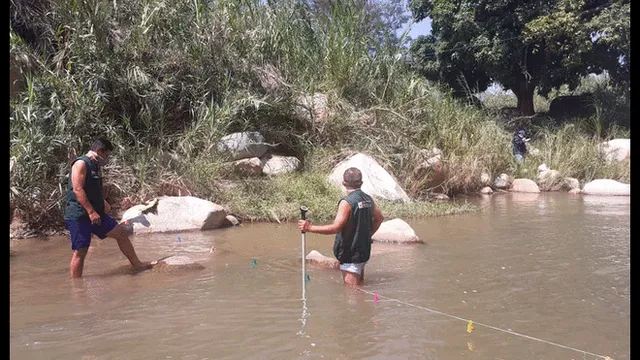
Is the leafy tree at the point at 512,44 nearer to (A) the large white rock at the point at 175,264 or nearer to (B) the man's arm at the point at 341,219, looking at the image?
(B) the man's arm at the point at 341,219

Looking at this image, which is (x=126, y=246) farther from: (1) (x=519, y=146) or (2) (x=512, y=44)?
(2) (x=512, y=44)

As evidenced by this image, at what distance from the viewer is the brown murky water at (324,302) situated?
3613 millimetres

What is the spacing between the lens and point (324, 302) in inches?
183

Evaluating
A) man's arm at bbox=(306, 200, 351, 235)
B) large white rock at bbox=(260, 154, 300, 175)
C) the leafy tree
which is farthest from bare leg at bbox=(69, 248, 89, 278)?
the leafy tree

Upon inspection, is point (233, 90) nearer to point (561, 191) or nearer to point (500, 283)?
point (500, 283)

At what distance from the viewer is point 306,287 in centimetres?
514

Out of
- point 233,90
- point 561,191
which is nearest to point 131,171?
point 233,90

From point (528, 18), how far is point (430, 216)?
930 cm

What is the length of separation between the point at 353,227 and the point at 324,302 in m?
0.72

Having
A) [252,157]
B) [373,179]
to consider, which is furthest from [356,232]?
[252,157]

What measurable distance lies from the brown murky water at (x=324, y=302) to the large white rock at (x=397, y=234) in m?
0.23

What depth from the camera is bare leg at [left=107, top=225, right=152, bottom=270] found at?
18.1 feet

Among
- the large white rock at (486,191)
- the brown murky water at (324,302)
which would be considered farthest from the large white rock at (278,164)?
the large white rock at (486,191)

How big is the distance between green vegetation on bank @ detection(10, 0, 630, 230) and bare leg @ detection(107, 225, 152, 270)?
2.69m
